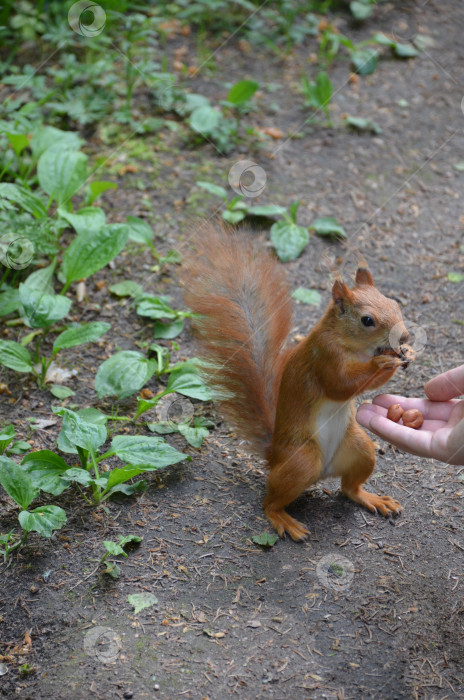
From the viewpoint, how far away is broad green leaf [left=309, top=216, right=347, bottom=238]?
3.72 meters

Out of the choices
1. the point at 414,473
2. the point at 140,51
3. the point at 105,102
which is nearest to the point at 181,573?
the point at 414,473

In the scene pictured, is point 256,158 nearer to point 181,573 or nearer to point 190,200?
point 190,200

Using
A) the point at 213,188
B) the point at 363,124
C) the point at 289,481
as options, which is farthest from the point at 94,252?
the point at 363,124

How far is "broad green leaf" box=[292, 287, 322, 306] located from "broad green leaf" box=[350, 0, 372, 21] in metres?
2.96

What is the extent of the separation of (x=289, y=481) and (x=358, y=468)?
253mm

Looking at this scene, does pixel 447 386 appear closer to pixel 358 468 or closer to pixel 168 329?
pixel 358 468

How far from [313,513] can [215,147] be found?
2468mm

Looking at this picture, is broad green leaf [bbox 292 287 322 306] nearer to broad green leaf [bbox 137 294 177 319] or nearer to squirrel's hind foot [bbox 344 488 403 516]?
broad green leaf [bbox 137 294 177 319]

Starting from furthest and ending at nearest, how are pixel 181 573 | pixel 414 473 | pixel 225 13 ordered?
pixel 225 13 → pixel 414 473 → pixel 181 573

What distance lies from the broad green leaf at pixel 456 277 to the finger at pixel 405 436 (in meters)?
1.50

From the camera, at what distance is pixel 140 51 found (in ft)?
16.0

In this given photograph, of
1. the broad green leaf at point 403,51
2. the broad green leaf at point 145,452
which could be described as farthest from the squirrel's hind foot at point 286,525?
the broad green leaf at point 403,51

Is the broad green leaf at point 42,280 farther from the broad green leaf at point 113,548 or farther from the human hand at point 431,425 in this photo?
the human hand at point 431,425

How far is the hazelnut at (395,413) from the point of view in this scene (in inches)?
92.6
